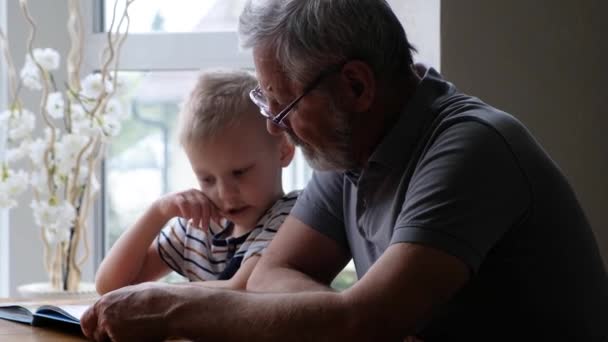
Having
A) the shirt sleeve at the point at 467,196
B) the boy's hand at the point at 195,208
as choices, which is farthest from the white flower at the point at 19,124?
the shirt sleeve at the point at 467,196

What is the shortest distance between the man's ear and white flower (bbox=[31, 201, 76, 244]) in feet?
3.75

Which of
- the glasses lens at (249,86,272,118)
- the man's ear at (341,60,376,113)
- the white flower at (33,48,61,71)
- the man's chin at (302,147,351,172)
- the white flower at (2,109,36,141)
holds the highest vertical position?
the man's ear at (341,60,376,113)

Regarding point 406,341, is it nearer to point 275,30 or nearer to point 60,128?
point 275,30

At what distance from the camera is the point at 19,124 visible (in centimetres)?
244

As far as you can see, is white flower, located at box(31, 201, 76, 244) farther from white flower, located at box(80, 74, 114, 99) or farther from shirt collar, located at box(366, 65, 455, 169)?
shirt collar, located at box(366, 65, 455, 169)

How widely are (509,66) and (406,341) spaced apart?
925 mm

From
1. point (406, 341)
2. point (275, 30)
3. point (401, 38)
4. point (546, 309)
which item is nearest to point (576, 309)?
point (546, 309)

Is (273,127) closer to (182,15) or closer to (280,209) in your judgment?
(280,209)

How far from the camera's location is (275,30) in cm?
150

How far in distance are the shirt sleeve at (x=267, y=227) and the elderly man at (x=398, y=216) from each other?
0.18 meters

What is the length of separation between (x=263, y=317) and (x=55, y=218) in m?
1.28

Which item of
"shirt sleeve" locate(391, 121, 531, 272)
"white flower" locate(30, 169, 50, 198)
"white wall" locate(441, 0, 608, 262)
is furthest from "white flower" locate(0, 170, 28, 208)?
"shirt sleeve" locate(391, 121, 531, 272)

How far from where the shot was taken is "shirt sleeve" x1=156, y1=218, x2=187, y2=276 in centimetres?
→ 208

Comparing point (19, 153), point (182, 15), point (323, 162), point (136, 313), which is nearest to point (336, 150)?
point (323, 162)
